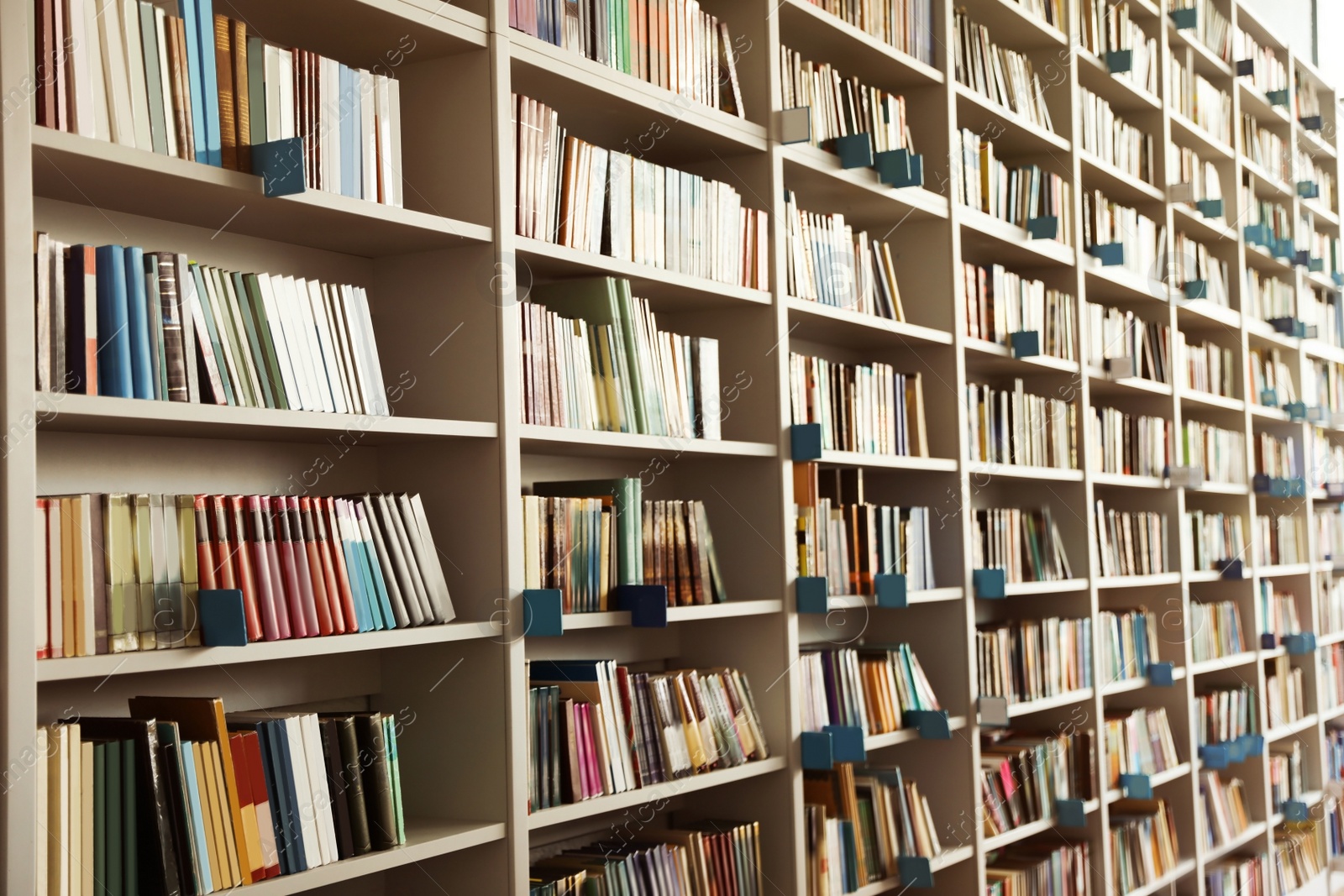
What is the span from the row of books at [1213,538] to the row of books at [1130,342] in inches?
22.9

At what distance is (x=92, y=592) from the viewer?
172cm

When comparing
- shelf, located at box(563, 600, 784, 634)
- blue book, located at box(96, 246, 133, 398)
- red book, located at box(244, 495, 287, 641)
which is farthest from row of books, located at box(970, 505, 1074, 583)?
blue book, located at box(96, 246, 133, 398)

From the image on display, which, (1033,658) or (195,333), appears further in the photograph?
(1033,658)

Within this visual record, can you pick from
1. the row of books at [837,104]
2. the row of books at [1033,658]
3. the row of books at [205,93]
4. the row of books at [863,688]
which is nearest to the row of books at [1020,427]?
the row of books at [1033,658]

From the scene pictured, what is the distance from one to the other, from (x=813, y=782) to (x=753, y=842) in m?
0.30

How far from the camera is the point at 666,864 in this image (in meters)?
2.65

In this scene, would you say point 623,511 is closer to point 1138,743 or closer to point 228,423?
point 228,423

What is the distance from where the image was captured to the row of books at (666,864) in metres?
2.51

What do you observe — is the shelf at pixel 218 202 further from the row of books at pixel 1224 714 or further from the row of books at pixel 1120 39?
the row of books at pixel 1224 714

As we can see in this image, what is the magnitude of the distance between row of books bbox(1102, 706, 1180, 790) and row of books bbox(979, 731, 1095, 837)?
0.53ft

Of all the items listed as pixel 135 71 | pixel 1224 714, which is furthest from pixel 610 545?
pixel 1224 714

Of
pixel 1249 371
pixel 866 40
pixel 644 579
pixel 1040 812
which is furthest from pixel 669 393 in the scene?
pixel 1249 371

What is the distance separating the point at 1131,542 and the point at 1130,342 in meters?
0.69

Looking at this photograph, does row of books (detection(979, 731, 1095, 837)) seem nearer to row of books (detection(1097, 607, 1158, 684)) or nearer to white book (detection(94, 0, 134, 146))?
row of books (detection(1097, 607, 1158, 684))
